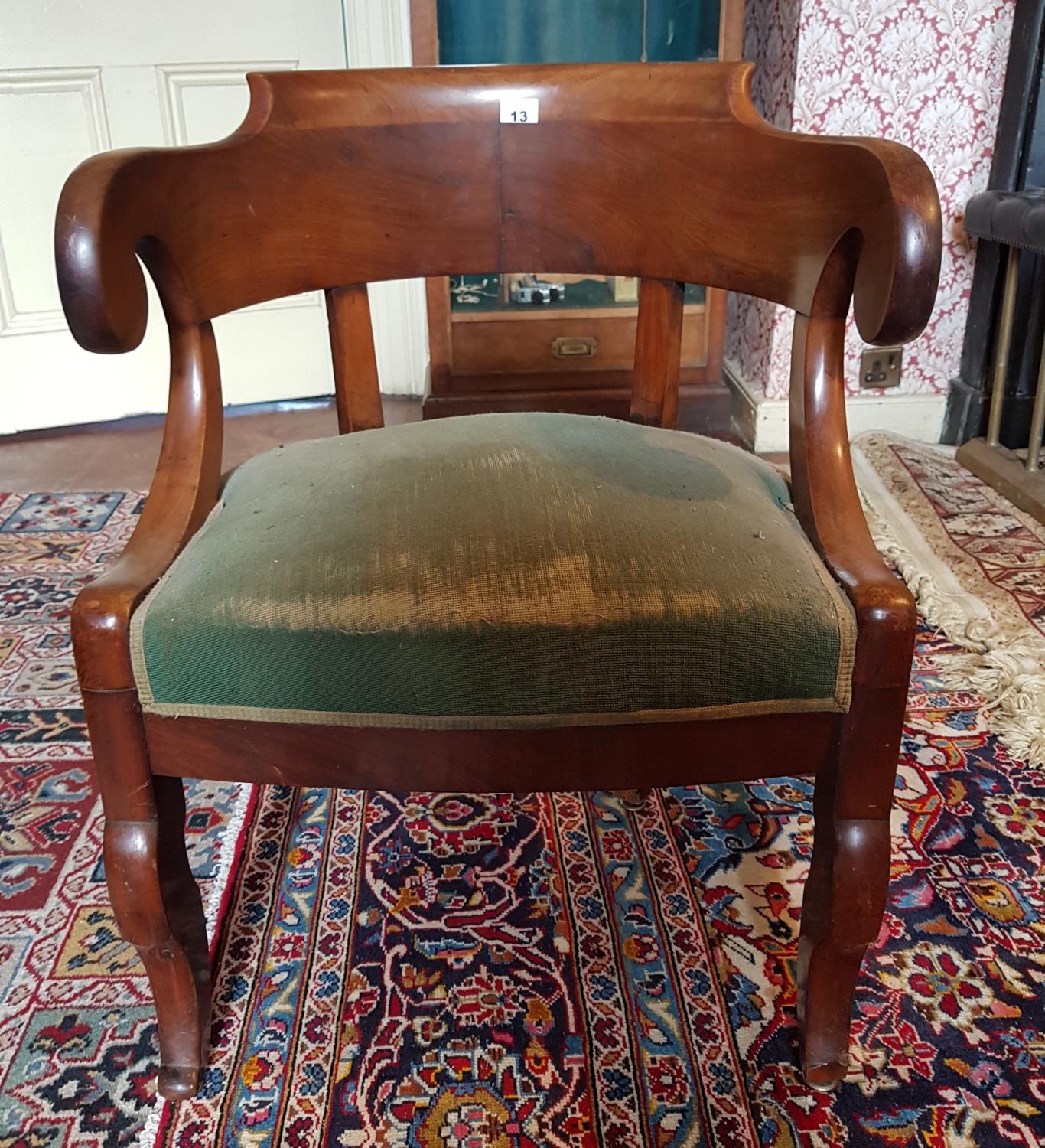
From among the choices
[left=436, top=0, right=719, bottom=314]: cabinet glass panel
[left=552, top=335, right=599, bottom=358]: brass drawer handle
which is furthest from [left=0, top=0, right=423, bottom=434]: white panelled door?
[left=552, top=335, right=599, bottom=358]: brass drawer handle

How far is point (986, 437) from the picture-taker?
2371mm

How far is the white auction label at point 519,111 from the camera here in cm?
98

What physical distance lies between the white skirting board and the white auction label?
151 cm

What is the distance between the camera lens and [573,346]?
8.19 feet

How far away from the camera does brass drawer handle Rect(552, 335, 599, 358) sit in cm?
249

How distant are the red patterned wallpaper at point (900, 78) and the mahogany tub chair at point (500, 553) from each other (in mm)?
1400

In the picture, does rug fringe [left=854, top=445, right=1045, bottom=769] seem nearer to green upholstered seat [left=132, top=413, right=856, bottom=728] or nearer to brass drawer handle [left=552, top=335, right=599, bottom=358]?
green upholstered seat [left=132, top=413, right=856, bottom=728]

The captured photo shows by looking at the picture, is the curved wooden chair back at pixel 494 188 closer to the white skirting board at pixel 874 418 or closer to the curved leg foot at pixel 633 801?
the curved leg foot at pixel 633 801

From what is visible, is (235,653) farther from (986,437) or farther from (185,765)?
(986,437)

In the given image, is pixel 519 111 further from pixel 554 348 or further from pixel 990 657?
pixel 554 348

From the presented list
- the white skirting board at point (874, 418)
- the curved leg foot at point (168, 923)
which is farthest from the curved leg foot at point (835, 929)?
the white skirting board at point (874, 418)

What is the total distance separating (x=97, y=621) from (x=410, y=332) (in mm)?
2223

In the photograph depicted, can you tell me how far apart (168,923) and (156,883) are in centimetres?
4

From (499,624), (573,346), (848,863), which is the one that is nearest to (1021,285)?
(573,346)
